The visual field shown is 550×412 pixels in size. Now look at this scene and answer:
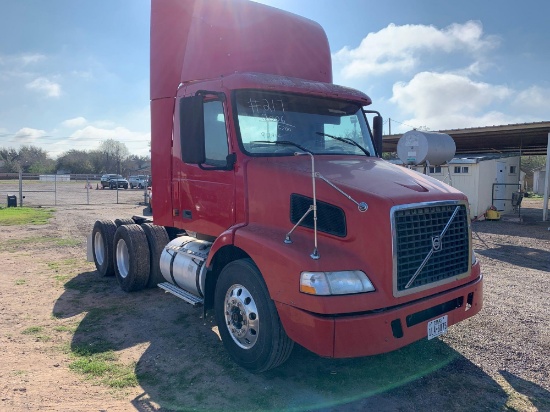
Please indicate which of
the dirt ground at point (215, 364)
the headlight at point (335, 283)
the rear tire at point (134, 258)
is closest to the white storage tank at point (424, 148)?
the dirt ground at point (215, 364)

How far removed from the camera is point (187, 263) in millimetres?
5324

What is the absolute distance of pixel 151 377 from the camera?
4.02m

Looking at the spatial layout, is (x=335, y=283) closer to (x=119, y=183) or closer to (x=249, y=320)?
(x=249, y=320)

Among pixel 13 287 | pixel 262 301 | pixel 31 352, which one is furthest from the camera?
pixel 13 287

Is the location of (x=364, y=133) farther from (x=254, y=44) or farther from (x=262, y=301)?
(x=262, y=301)

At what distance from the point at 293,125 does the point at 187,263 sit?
2266mm

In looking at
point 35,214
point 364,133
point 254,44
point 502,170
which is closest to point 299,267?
point 364,133

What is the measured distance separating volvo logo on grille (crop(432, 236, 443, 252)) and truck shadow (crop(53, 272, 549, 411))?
1.30 metres

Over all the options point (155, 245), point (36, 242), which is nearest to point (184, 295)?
point (155, 245)

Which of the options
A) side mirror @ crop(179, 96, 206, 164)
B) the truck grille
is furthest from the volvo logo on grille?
side mirror @ crop(179, 96, 206, 164)

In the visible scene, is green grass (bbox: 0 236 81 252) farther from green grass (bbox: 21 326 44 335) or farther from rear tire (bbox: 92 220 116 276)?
green grass (bbox: 21 326 44 335)

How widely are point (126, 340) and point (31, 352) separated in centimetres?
99

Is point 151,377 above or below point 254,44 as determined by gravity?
below

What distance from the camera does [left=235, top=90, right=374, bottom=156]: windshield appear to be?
440 centimetres
